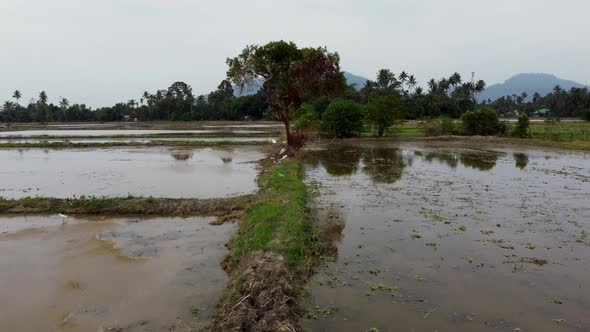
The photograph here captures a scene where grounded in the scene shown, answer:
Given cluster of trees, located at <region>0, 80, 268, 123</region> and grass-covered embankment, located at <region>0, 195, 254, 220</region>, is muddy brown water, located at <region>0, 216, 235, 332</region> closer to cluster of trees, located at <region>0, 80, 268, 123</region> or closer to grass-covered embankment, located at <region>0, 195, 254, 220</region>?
grass-covered embankment, located at <region>0, 195, 254, 220</region>

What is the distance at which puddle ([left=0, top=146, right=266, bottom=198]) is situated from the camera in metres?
14.9

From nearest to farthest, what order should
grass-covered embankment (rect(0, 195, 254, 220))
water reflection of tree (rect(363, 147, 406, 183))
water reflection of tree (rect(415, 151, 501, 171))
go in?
grass-covered embankment (rect(0, 195, 254, 220))
water reflection of tree (rect(363, 147, 406, 183))
water reflection of tree (rect(415, 151, 501, 171))

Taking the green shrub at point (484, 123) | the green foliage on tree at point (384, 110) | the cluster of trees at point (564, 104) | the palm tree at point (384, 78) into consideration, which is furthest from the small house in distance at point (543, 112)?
the green foliage on tree at point (384, 110)

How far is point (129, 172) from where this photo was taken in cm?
1889

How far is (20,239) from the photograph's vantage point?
10.0m

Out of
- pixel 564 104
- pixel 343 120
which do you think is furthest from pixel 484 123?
pixel 564 104

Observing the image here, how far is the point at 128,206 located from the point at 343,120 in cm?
2769

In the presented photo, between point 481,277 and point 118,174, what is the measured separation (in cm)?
1631

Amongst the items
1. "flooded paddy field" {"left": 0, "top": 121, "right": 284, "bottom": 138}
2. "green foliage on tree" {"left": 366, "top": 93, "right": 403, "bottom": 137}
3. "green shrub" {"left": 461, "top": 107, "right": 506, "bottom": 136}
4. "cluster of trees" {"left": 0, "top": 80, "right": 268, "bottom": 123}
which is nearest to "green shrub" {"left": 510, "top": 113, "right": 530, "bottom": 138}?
"green shrub" {"left": 461, "top": 107, "right": 506, "bottom": 136}

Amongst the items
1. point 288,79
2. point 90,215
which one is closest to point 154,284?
point 90,215

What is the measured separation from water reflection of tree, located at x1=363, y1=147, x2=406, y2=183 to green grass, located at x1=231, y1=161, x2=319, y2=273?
230 inches

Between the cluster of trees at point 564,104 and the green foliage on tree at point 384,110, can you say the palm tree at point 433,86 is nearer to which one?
the cluster of trees at point 564,104

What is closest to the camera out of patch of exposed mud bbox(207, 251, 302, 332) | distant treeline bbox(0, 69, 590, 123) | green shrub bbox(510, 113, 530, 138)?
patch of exposed mud bbox(207, 251, 302, 332)

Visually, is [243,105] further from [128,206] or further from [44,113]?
[128,206]
